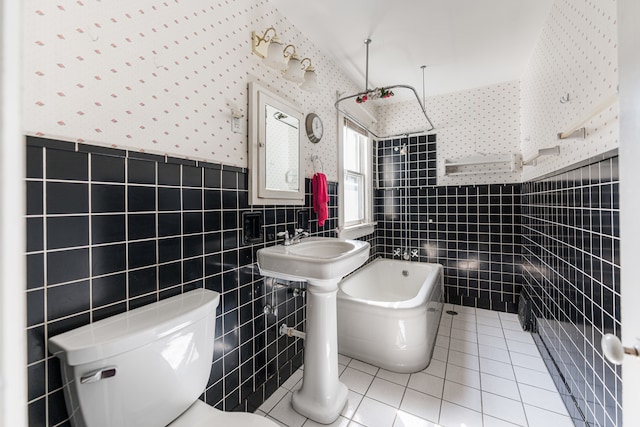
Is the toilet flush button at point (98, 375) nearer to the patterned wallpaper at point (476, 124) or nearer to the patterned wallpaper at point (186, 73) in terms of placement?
the patterned wallpaper at point (186, 73)

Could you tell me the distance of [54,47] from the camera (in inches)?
32.6

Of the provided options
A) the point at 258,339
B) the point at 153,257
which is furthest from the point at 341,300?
the point at 153,257

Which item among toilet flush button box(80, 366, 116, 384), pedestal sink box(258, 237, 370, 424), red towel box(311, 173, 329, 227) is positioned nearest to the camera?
toilet flush button box(80, 366, 116, 384)

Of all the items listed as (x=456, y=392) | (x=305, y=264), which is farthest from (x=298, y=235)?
(x=456, y=392)

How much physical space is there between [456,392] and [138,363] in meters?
1.79

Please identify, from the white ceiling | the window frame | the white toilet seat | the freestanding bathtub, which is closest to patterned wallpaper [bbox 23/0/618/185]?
the white ceiling

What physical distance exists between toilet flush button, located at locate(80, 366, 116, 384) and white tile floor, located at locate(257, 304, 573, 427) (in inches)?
42.0

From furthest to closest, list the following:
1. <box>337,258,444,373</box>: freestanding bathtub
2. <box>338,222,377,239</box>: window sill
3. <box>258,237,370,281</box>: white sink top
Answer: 1. <box>338,222,377,239</box>: window sill
2. <box>337,258,444,373</box>: freestanding bathtub
3. <box>258,237,370,281</box>: white sink top

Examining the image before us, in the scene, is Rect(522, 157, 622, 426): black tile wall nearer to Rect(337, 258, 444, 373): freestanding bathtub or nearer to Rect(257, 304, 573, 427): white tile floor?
Rect(257, 304, 573, 427): white tile floor

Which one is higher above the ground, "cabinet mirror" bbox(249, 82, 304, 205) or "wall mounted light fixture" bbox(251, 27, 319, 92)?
"wall mounted light fixture" bbox(251, 27, 319, 92)

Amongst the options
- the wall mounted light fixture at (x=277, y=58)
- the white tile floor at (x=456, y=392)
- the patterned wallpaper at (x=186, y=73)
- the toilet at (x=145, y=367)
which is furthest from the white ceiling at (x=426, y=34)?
the white tile floor at (x=456, y=392)

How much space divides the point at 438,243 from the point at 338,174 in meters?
1.56

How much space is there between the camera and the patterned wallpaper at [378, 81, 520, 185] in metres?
2.81

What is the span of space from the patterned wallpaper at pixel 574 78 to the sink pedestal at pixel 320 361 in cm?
145
